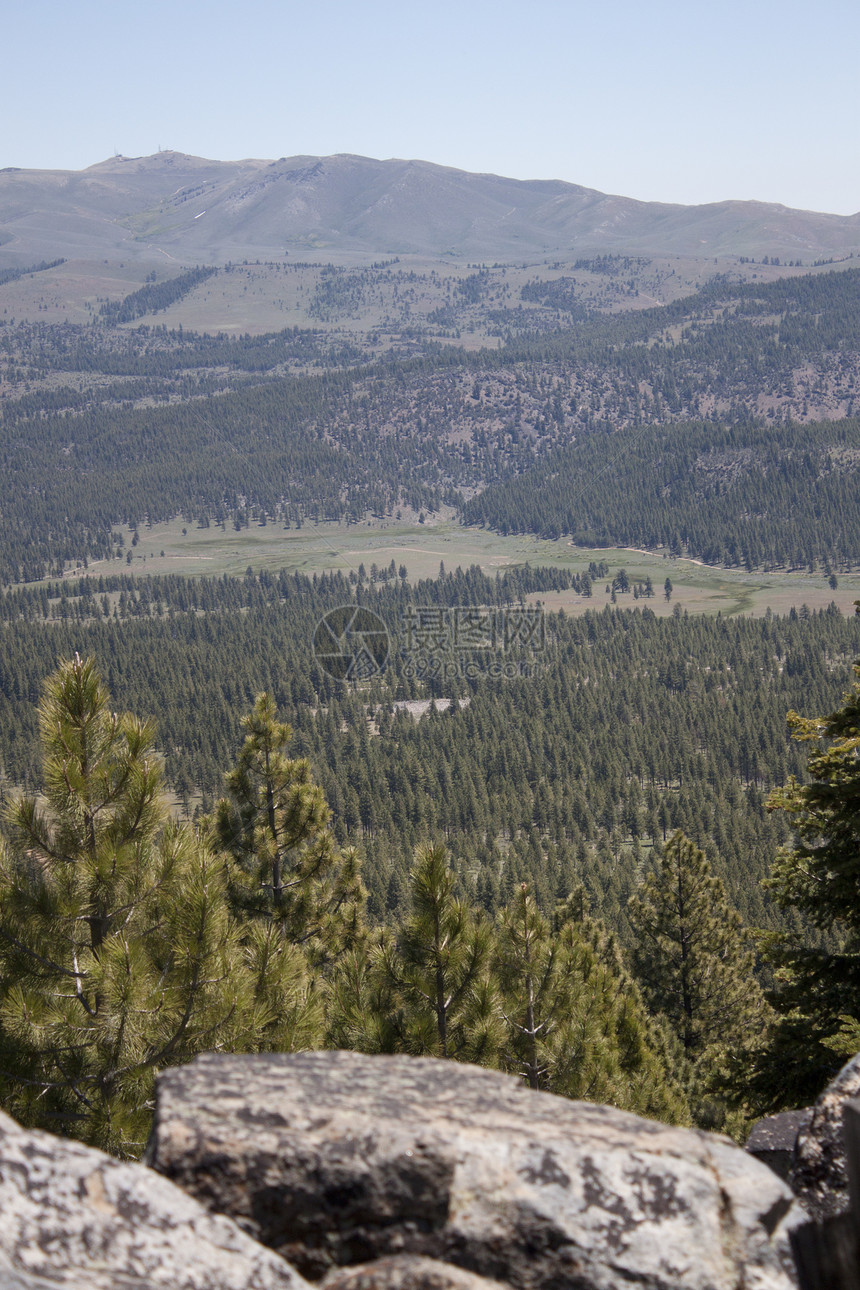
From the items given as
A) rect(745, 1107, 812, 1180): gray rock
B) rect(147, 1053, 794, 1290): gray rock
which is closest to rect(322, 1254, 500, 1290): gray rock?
rect(147, 1053, 794, 1290): gray rock

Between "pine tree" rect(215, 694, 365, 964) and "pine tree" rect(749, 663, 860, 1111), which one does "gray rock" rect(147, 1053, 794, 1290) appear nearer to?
"pine tree" rect(749, 663, 860, 1111)

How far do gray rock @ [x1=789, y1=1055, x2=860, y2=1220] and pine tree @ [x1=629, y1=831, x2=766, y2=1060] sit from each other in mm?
38509

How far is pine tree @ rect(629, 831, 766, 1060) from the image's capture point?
4569 centimetres

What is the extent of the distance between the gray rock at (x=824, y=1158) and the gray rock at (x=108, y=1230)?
438 cm

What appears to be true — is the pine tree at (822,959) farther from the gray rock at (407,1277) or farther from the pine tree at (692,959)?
the pine tree at (692,959)

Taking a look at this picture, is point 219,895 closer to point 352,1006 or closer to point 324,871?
point 352,1006

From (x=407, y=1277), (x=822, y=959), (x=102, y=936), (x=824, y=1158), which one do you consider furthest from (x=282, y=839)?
(x=407, y=1277)

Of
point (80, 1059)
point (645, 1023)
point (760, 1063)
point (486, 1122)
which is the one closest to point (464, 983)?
point (760, 1063)

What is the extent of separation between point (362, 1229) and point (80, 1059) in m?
8.68

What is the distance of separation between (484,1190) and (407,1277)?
0.69 metres

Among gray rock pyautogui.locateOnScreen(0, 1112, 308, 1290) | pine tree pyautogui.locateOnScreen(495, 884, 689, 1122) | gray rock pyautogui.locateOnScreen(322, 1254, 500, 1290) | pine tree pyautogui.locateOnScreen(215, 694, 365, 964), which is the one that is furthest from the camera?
pine tree pyautogui.locateOnScreen(215, 694, 365, 964)

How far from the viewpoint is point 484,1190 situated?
6496 millimetres

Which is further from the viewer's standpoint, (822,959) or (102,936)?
(822,959)

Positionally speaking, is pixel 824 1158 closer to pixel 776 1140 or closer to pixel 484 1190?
pixel 484 1190
